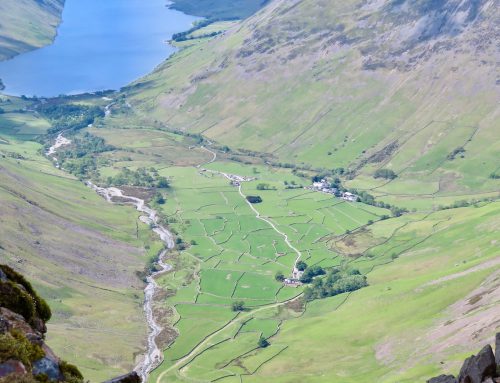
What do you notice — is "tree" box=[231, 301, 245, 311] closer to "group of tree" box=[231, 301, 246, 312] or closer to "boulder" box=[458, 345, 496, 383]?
"group of tree" box=[231, 301, 246, 312]

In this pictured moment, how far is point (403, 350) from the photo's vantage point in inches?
5522

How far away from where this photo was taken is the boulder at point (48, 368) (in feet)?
124

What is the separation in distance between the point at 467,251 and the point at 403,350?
63.8 metres

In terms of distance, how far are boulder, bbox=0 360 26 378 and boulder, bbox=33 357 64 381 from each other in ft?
4.35

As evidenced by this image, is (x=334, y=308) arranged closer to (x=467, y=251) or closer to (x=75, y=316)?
(x=467, y=251)

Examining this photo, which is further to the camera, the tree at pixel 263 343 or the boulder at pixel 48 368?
the tree at pixel 263 343

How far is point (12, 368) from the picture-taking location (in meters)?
35.8

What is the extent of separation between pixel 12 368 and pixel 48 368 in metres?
3.09

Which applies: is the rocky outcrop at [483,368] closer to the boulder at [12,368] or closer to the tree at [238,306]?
the boulder at [12,368]

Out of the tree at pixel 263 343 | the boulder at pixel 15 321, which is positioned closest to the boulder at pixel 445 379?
the boulder at pixel 15 321

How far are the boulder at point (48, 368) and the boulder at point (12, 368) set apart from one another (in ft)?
4.35

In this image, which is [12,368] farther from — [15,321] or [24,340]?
[15,321]

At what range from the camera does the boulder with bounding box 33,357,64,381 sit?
37.9m

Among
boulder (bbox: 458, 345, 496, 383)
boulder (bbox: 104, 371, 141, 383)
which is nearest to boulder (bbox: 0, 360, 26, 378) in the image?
boulder (bbox: 104, 371, 141, 383)
